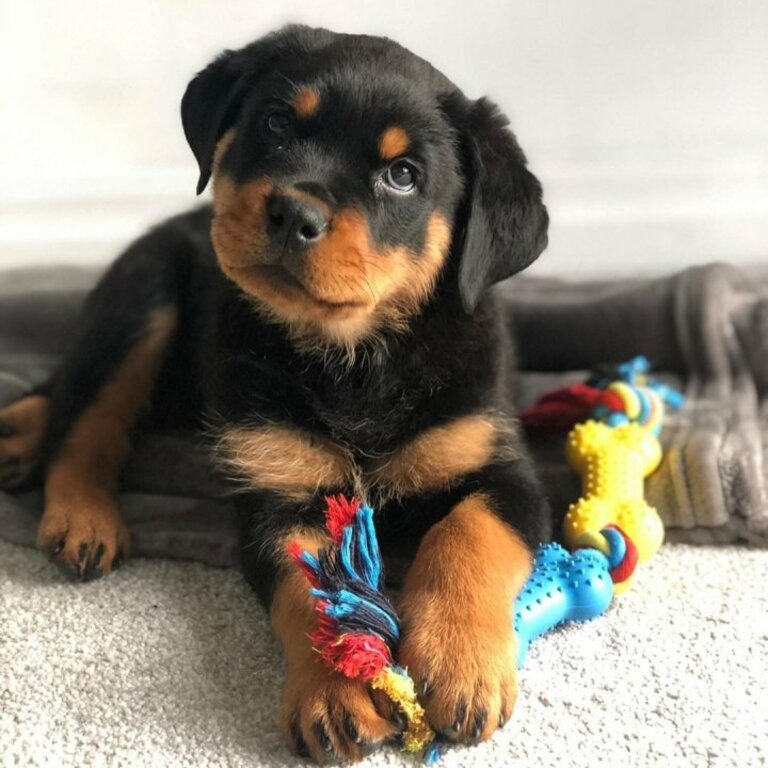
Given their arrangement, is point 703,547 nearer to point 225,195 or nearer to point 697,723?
point 697,723

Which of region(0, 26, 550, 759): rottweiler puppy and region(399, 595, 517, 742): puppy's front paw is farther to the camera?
region(0, 26, 550, 759): rottweiler puppy

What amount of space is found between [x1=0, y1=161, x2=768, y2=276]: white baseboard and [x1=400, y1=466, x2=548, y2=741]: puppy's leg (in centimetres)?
195

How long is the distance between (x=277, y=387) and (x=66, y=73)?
2.20 meters

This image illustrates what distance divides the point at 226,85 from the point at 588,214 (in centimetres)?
202

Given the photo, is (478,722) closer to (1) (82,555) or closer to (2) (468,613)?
(2) (468,613)

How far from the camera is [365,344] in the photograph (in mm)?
1928

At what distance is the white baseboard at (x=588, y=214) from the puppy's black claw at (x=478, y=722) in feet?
7.59

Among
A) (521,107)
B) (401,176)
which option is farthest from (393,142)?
(521,107)

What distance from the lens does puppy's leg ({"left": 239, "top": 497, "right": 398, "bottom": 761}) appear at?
4.61 feet

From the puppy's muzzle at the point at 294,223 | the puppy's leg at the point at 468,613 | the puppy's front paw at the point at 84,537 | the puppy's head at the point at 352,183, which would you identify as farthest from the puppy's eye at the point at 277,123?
the puppy's front paw at the point at 84,537

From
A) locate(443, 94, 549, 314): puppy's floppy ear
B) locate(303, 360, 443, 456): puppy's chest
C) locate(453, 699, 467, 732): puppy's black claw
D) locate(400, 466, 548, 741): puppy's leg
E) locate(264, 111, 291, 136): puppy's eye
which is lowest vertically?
locate(453, 699, 467, 732): puppy's black claw

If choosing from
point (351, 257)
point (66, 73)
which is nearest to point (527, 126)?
point (66, 73)

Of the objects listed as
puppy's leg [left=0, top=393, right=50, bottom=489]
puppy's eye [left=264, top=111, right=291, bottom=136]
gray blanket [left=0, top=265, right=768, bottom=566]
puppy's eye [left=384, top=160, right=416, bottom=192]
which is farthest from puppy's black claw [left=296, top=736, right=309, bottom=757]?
puppy's leg [left=0, top=393, right=50, bottom=489]

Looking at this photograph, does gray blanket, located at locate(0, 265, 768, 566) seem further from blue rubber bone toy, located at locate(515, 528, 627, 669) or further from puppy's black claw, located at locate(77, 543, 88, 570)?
blue rubber bone toy, located at locate(515, 528, 627, 669)
